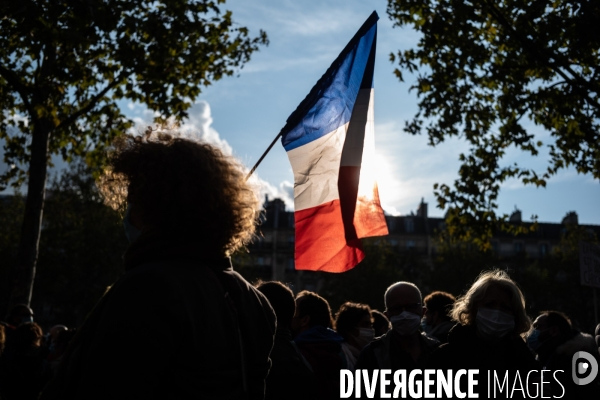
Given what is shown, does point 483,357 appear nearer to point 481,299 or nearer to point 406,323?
point 481,299

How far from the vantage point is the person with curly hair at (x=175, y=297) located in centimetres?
181

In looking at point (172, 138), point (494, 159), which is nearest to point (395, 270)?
point (494, 159)

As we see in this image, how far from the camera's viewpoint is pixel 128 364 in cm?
179

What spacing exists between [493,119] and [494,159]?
2.77 feet

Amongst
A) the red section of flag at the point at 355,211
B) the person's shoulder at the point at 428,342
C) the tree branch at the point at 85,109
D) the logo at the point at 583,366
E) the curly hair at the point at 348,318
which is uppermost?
the tree branch at the point at 85,109

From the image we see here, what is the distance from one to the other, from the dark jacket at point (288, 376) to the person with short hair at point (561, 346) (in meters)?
2.63

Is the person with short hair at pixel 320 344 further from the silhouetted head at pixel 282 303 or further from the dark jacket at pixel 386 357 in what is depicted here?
the silhouetted head at pixel 282 303

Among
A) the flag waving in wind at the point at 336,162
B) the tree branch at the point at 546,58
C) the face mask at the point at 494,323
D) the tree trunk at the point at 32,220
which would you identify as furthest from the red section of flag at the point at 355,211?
the tree trunk at the point at 32,220

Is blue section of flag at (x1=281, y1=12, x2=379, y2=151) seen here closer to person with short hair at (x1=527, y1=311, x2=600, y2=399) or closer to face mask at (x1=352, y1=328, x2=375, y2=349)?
face mask at (x1=352, y1=328, x2=375, y2=349)

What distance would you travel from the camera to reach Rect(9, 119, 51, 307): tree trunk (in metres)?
12.3

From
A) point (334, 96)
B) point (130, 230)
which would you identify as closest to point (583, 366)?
point (334, 96)

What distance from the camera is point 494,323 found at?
4.48 meters

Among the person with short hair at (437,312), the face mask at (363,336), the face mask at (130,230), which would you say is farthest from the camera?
the person with short hair at (437,312)

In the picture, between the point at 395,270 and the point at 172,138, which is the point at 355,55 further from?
the point at 395,270
